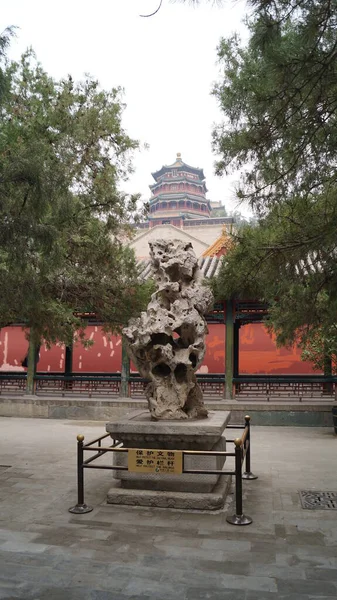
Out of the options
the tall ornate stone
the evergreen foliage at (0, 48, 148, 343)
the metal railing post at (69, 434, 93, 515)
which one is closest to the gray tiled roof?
the evergreen foliage at (0, 48, 148, 343)

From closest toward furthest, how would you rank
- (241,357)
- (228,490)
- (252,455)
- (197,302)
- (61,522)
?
(61,522) → (228,490) → (197,302) → (252,455) → (241,357)

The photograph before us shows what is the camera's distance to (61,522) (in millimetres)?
4719

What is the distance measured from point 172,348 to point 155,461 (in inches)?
55.4

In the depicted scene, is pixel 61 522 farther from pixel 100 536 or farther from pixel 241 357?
pixel 241 357

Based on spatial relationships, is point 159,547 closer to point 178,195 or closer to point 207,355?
point 207,355

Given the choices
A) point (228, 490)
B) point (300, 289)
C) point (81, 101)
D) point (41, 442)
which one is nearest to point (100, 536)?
point (228, 490)

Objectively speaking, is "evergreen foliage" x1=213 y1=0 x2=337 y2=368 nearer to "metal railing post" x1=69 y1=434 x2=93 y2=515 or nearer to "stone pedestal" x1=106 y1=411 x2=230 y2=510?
"stone pedestal" x1=106 y1=411 x2=230 y2=510

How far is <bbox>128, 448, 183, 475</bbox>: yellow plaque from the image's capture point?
4855 millimetres

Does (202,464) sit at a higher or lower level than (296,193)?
lower

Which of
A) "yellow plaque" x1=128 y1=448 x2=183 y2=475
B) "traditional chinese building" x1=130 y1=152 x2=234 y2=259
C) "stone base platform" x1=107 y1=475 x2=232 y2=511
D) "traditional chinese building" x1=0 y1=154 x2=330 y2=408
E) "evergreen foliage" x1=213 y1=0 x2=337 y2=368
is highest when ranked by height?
"traditional chinese building" x1=130 y1=152 x2=234 y2=259

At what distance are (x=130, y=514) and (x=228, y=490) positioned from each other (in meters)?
1.34

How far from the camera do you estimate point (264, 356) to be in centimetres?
1540

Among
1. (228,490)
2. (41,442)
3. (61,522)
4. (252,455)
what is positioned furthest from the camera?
(41,442)

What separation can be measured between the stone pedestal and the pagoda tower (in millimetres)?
35162
